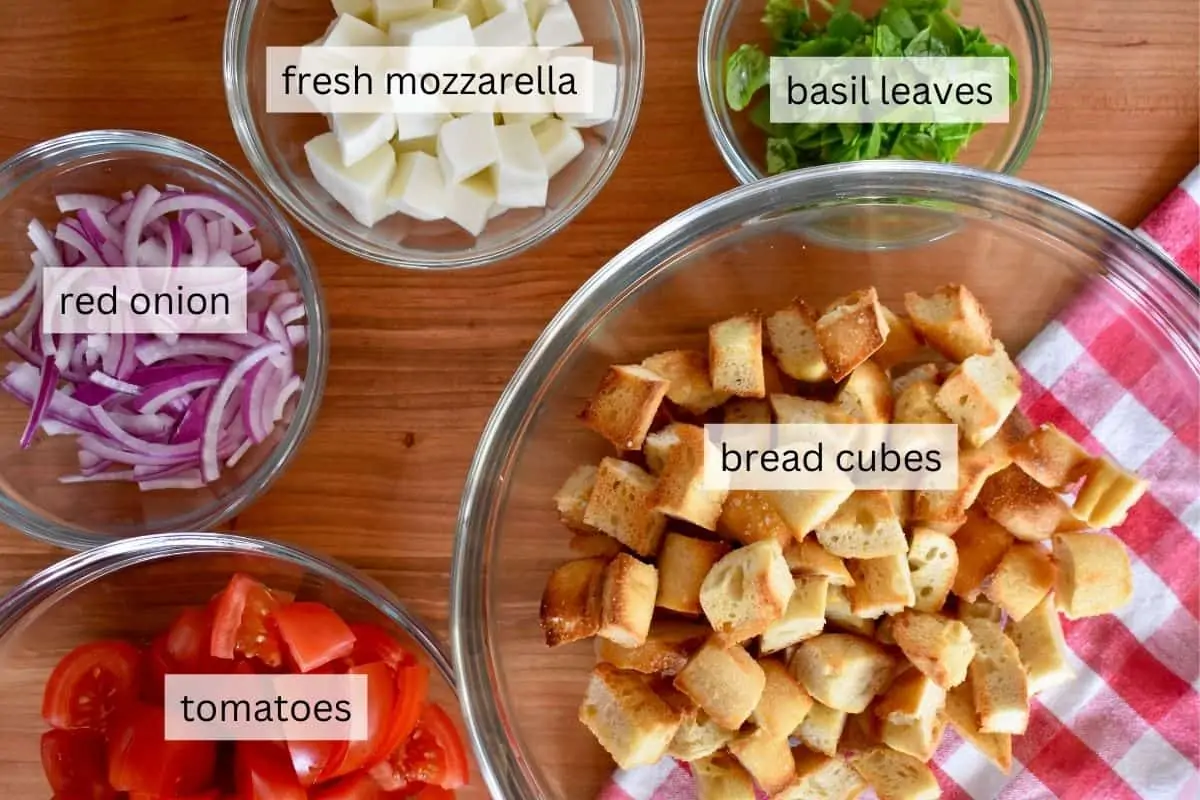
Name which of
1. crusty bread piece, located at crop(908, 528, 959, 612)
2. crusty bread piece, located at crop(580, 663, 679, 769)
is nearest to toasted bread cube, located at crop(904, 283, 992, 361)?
crusty bread piece, located at crop(908, 528, 959, 612)

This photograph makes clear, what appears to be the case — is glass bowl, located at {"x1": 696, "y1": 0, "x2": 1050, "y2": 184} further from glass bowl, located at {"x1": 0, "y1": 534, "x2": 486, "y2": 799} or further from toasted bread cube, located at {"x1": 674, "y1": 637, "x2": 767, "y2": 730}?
glass bowl, located at {"x1": 0, "y1": 534, "x2": 486, "y2": 799}

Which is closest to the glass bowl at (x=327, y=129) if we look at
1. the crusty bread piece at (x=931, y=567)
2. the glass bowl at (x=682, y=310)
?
the glass bowl at (x=682, y=310)

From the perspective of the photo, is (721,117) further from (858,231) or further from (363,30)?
(363,30)

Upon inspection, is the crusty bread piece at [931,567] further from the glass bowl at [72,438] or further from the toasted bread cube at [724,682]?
the glass bowl at [72,438]

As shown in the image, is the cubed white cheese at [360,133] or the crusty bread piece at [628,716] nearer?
the crusty bread piece at [628,716]

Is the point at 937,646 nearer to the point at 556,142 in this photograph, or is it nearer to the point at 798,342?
the point at 798,342

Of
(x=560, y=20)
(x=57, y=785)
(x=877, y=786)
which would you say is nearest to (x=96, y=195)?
(x=560, y=20)
